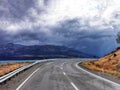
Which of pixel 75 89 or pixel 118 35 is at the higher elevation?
pixel 118 35

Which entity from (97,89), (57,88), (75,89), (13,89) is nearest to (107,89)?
(97,89)

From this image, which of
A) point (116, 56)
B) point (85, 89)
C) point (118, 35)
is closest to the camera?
point (85, 89)

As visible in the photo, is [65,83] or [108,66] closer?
[65,83]

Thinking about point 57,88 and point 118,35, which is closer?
point 57,88

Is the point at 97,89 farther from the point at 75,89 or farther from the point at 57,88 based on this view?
the point at 57,88

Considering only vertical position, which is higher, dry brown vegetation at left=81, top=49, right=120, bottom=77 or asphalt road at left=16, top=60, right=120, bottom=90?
dry brown vegetation at left=81, top=49, right=120, bottom=77

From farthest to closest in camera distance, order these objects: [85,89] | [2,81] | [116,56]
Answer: [116,56] < [2,81] < [85,89]

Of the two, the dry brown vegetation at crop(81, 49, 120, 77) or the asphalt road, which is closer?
the asphalt road

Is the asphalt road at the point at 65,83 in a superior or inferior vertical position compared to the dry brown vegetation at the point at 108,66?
inferior

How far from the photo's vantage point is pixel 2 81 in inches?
792

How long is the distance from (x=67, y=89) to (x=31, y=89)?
7.57 ft

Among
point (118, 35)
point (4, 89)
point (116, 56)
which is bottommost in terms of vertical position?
point (4, 89)

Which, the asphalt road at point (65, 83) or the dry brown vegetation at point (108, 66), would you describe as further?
the dry brown vegetation at point (108, 66)

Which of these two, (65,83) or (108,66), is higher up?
(108,66)
